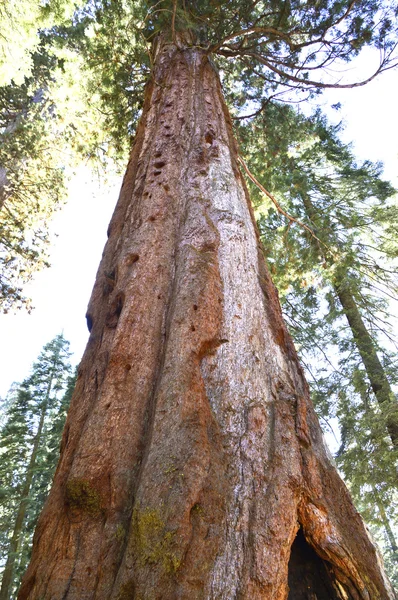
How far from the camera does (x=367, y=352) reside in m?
8.58

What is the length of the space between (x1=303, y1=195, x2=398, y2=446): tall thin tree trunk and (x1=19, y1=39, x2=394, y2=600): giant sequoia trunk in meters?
5.38

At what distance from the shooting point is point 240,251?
2.86 metres

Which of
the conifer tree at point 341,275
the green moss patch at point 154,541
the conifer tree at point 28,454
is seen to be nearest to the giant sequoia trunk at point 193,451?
the green moss patch at point 154,541

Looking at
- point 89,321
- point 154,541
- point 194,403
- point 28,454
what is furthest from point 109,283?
point 28,454

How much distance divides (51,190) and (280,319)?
10682mm

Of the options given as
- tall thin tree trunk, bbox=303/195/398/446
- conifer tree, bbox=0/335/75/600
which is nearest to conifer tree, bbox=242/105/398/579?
tall thin tree trunk, bbox=303/195/398/446

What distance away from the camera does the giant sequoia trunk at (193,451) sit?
61.2 inches

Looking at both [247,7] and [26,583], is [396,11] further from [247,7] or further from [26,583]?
[26,583]

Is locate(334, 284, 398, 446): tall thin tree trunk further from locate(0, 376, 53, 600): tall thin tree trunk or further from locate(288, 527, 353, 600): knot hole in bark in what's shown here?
locate(0, 376, 53, 600): tall thin tree trunk

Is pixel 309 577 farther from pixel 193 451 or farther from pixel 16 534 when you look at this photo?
pixel 16 534

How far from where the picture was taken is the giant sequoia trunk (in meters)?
1.55

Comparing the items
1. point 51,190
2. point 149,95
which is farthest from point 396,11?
point 51,190

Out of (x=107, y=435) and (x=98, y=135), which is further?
(x=98, y=135)

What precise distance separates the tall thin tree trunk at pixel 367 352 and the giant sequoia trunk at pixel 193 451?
5.38 meters
